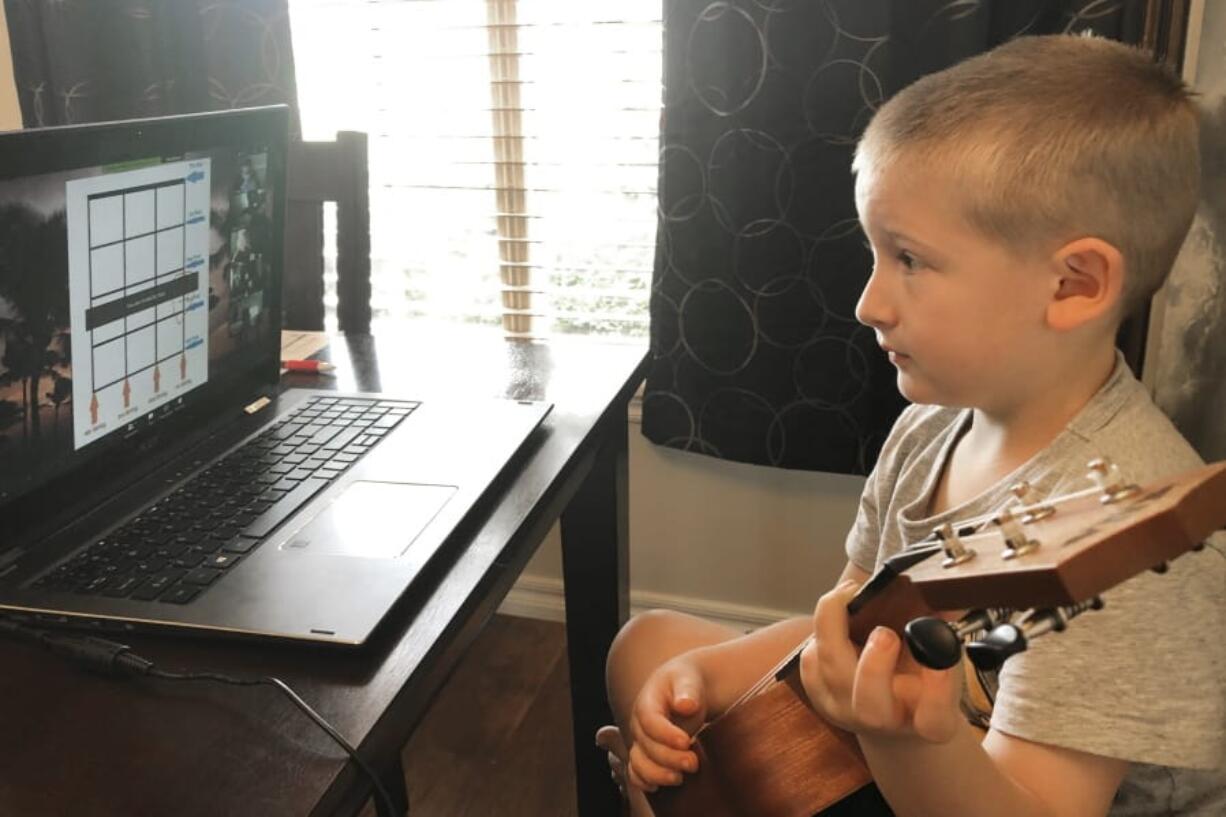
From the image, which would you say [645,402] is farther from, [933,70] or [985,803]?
[985,803]

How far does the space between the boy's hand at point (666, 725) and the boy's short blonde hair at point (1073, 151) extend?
51 centimetres

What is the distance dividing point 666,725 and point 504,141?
48.6 inches

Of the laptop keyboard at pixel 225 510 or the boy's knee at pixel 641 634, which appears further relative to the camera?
the boy's knee at pixel 641 634

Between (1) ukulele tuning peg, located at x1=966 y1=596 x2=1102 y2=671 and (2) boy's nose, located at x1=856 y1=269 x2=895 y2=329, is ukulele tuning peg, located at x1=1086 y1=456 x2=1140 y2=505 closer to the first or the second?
(1) ukulele tuning peg, located at x1=966 y1=596 x2=1102 y2=671

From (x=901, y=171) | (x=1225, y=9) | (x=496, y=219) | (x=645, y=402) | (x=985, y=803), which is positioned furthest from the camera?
(x=496, y=219)

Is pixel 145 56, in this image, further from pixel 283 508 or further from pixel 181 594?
pixel 181 594

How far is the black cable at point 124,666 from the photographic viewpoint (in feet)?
2.14

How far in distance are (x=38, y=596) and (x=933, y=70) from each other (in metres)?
1.26

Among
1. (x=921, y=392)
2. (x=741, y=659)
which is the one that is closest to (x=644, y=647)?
(x=741, y=659)

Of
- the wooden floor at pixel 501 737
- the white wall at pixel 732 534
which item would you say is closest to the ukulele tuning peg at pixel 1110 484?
the wooden floor at pixel 501 737

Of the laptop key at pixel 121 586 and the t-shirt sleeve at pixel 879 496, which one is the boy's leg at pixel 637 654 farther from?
the laptop key at pixel 121 586

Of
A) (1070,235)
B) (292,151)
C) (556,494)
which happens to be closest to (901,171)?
(1070,235)

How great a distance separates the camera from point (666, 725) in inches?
37.3

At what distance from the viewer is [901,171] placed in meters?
0.81
